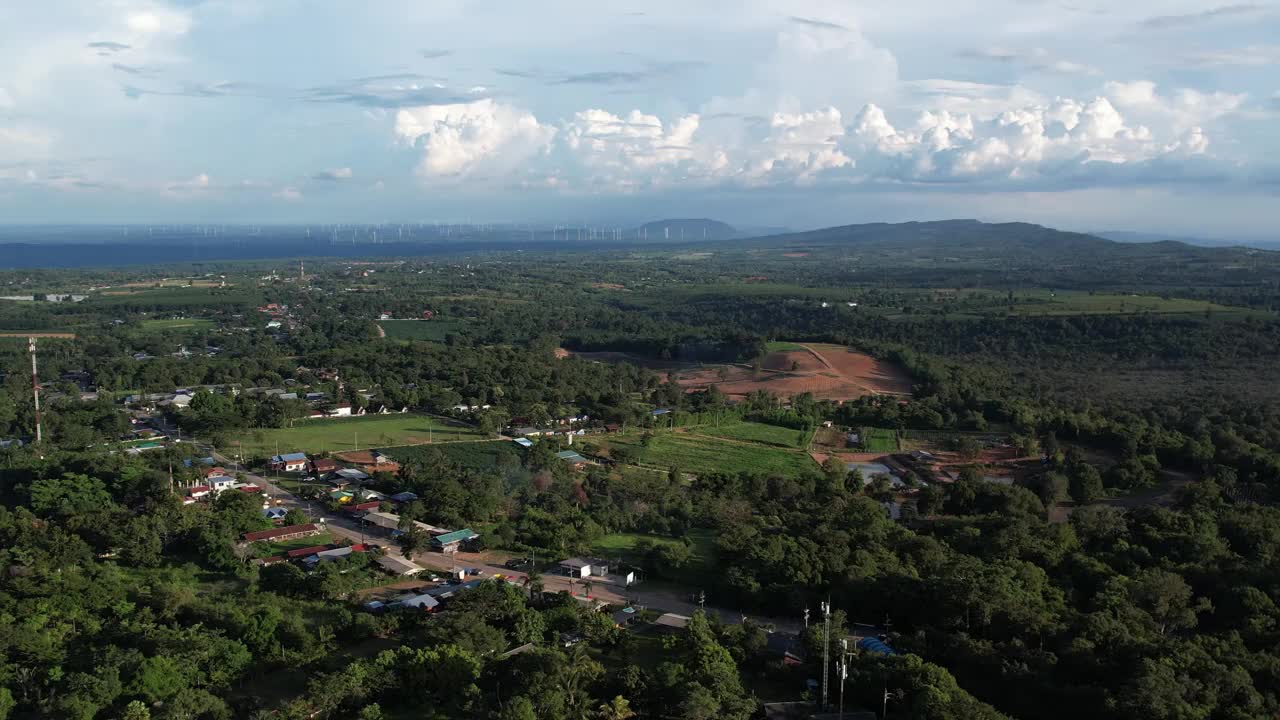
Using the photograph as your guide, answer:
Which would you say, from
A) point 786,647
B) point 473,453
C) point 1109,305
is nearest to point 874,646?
point 786,647

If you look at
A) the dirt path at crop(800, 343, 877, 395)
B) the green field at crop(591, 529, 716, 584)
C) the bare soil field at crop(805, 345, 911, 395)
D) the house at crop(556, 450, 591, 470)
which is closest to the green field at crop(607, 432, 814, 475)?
the house at crop(556, 450, 591, 470)

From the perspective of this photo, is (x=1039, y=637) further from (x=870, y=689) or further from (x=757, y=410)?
(x=757, y=410)

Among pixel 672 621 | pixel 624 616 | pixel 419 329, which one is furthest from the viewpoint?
pixel 419 329

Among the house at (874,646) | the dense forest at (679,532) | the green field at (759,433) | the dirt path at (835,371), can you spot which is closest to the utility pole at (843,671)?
the dense forest at (679,532)

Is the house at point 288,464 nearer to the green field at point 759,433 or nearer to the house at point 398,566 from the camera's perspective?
the house at point 398,566

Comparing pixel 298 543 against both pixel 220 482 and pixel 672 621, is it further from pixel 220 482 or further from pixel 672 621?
pixel 672 621

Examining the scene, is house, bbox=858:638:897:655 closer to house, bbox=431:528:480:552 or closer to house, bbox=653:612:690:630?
house, bbox=653:612:690:630

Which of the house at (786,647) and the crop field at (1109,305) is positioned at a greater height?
the crop field at (1109,305)
